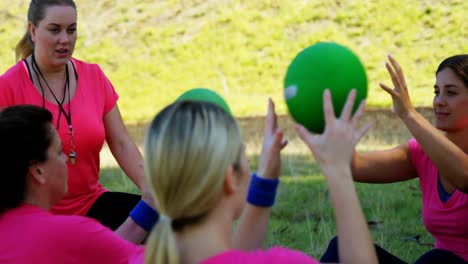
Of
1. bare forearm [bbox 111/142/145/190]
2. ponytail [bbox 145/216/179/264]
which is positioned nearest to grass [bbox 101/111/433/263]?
bare forearm [bbox 111/142/145/190]

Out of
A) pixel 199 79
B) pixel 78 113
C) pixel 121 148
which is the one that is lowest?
pixel 199 79

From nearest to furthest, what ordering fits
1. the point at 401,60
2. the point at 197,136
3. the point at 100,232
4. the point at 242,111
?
the point at 197,136
the point at 100,232
the point at 242,111
the point at 401,60

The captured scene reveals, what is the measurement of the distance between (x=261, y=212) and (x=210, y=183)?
0.60 m

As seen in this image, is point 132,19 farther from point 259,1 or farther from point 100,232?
point 100,232

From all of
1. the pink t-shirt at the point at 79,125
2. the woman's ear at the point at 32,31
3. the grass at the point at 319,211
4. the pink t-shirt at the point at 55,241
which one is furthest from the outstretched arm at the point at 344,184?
the grass at the point at 319,211

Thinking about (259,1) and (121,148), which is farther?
(259,1)

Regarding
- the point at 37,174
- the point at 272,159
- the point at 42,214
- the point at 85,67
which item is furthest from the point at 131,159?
the point at 272,159

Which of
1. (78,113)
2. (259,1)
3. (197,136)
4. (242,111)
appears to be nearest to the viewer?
(197,136)

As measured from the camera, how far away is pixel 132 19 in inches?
626

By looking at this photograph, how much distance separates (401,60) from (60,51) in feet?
35.7

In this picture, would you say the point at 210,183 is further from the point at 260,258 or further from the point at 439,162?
the point at 439,162

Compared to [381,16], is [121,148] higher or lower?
higher

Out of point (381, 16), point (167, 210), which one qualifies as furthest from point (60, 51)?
point (381, 16)

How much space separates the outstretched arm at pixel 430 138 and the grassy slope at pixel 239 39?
1025 centimetres
